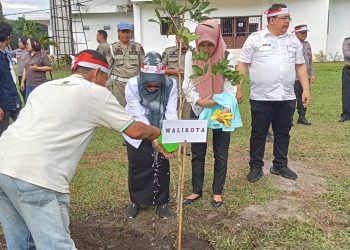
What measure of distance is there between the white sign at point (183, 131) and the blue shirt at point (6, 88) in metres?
2.26

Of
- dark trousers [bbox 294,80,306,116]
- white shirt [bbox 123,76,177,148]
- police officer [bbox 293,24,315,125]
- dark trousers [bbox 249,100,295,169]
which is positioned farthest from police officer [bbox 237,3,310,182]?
dark trousers [bbox 294,80,306,116]

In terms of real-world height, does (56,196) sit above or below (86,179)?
above

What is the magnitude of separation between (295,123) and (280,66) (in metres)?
3.38

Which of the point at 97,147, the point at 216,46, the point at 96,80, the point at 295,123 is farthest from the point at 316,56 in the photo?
the point at 96,80

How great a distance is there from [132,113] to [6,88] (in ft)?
5.15

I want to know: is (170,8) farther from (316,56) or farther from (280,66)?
(316,56)

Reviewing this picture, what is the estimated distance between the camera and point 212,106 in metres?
3.50

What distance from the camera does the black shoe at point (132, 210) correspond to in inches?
143

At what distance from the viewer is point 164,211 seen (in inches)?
142

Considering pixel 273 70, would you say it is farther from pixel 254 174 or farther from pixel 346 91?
pixel 346 91

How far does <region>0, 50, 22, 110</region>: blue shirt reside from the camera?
4176 mm

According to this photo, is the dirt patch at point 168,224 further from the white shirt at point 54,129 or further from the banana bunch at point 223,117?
the white shirt at point 54,129

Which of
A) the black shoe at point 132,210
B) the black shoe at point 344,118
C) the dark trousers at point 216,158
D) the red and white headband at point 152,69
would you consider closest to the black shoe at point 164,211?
the black shoe at point 132,210

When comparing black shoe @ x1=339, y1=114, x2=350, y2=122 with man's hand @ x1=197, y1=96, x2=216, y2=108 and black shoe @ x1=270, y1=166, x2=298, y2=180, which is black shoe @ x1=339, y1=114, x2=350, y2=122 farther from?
man's hand @ x1=197, y1=96, x2=216, y2=108
